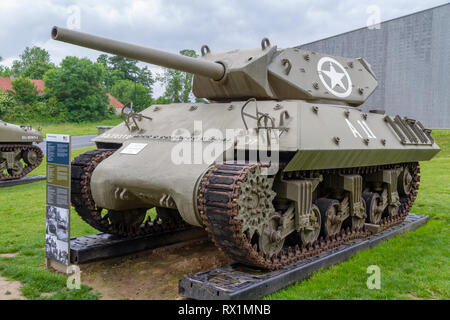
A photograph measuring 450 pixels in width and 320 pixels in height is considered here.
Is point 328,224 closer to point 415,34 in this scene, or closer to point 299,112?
point 299,112

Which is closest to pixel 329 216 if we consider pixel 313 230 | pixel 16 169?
pixel 313 230

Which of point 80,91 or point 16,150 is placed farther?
point 80,91

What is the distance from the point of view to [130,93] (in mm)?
48281

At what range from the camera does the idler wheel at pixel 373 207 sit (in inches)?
348

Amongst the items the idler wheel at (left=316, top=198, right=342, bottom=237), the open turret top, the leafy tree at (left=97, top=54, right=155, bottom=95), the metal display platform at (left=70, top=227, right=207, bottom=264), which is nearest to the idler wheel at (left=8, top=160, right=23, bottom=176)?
the metal display platform at (left=70, top=227, right=207, bottom=264)

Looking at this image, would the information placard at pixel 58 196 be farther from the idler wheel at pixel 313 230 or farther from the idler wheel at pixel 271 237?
the idler wheel at pixel 313 230

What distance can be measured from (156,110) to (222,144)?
2.37 metres

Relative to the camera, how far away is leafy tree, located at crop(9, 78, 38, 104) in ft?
138

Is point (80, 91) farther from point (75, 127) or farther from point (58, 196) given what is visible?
point (58, 196)

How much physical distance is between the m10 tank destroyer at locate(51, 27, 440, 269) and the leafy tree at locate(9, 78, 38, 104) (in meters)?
37.9

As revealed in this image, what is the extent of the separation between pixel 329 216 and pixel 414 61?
16.9m

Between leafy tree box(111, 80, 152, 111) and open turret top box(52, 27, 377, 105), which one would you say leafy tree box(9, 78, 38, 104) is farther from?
open turret top box(52, 27, 377, 105)

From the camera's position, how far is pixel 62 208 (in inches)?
247

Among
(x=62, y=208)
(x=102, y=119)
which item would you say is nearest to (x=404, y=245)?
(x=62, y=208)
